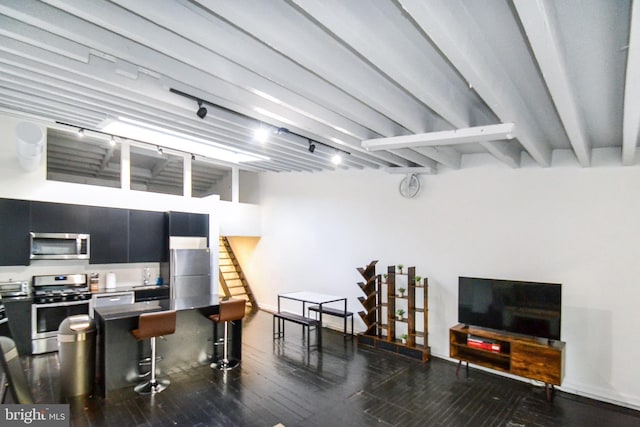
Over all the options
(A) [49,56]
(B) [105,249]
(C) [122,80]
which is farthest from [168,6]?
(B) [105,249]

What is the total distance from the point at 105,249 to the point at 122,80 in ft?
12.2

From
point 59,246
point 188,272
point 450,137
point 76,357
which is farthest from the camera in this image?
point 188,272

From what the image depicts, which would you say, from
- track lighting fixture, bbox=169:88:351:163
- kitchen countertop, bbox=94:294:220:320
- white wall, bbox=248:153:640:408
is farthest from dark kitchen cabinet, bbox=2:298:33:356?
white wall, bbox=248:153:640:408

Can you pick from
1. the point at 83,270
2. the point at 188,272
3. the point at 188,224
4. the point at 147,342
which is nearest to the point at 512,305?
the point at 147,342

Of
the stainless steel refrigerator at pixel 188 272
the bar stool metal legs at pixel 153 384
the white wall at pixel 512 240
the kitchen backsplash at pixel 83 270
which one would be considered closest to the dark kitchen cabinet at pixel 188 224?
the stainless steel refrigerator at pixel 188 272

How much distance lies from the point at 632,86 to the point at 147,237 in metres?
6.72

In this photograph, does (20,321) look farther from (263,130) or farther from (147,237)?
(263,130)

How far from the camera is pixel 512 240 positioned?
4.49 m

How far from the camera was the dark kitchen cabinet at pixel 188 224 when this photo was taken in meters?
6.19

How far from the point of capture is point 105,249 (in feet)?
18.2

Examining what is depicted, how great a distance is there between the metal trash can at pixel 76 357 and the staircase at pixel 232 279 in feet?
15.2

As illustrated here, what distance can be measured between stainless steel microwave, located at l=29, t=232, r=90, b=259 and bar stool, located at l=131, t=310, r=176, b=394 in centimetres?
241

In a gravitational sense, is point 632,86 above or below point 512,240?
above

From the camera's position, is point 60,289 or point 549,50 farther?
point 60,289
